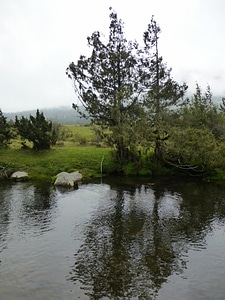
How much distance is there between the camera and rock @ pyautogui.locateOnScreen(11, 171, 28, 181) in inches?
1426

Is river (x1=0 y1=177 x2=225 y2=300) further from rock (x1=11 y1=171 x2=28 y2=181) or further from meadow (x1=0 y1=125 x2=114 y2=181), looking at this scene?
meadow (x1=0 y1=125 x2=114 y2=181)

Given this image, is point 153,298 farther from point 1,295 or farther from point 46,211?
point 46,211

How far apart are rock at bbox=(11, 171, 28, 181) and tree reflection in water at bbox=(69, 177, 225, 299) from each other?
12.6 m

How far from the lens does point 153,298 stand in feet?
41.2

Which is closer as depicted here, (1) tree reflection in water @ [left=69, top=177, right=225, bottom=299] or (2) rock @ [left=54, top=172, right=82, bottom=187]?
(1) tree reflection in water @ [left=69, top=177, right=225, bottom=299]

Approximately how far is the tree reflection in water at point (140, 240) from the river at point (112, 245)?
0.15 ft

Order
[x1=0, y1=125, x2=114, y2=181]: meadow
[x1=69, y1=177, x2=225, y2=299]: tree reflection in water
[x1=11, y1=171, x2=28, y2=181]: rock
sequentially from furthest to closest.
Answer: [x1=0, y1=125, x2=114, y2=181]: meadow
[x1=11, y1=171, x2=28, y2=181]: rock
[x1=69, y1=177, x2=225, y2=299]: tree reflection in water

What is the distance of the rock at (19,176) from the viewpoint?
3623cm

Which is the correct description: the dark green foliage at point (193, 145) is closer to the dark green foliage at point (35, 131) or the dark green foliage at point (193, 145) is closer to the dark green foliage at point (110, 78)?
the dark green foliage at point (110, 78)

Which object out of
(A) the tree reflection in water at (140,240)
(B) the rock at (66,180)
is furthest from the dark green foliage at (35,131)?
(A) the tree reflection in water at (140,240)

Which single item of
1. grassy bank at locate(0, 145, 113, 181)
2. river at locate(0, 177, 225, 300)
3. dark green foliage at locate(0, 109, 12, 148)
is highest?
dark green foliage at locate(0, 109, 12, 148)

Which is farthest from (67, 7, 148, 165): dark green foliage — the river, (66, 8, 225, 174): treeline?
the river

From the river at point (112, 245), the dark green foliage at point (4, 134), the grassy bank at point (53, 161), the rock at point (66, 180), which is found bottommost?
the river at point (112, 245)

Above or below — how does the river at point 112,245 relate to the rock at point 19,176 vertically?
below
